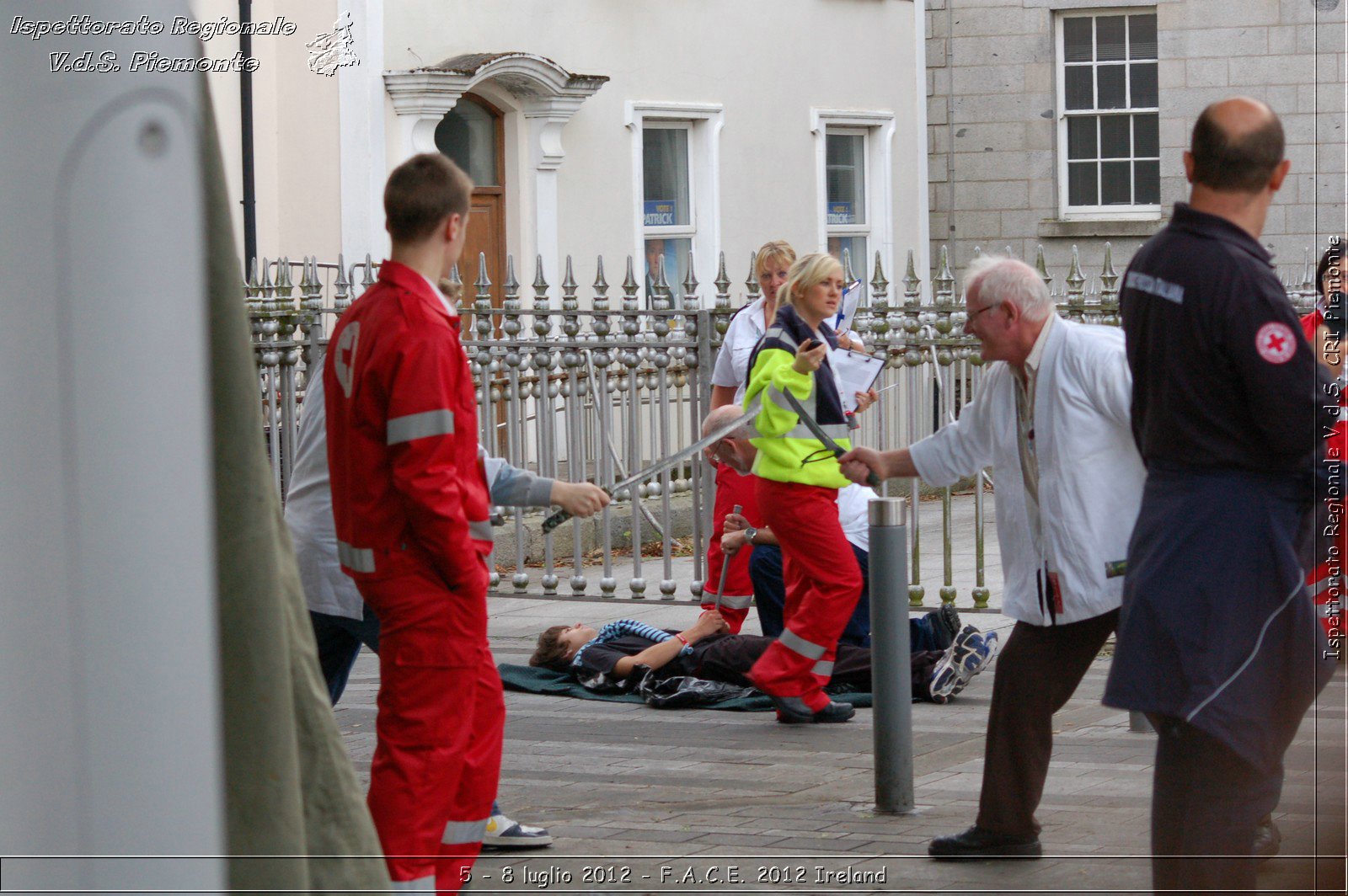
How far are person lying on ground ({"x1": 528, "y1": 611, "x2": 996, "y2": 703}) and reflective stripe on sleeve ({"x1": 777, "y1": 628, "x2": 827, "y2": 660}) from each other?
0.58 meters

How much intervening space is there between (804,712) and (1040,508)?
265 centimetres

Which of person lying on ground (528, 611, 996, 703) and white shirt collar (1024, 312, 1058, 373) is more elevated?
white shirt collar (1024, 312, 1058, 373)

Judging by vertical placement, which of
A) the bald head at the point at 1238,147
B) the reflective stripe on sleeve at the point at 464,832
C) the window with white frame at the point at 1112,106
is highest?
the window with white frame at the point at 1112,106

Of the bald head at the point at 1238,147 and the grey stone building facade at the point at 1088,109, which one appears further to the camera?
the grey stone building facade at the point at 1088,109

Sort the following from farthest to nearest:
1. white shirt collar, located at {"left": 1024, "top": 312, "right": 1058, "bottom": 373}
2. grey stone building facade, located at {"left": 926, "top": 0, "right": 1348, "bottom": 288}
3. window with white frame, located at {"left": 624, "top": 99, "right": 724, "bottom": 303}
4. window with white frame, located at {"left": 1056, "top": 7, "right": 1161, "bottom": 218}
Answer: window with white frame, located at {"left": 1056, "top": 7, "right": 1161, "bottom": 218}
grey stone building facade, located at {"left": 926, "top": 0, "right": 1348, "bottom": 288}
window with white frame, located at {"left": 624, "top": 99, "right": 724, "bottom": 303}
white shirt collar, located at {"left": 1024, "top": 312, "right": 1058, "bottom": 373}

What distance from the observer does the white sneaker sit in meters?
5.32

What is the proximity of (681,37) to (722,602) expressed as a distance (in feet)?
31.4

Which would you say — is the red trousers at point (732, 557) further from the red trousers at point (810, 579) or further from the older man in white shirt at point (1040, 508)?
the older man in white shirt at point (1040, 508)

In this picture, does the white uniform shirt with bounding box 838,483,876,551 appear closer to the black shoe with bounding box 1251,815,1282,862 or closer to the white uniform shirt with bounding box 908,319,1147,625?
the white uniform shirt with bounding box 908,319,1147,625

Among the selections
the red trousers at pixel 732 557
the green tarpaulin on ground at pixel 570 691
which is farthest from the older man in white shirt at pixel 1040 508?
the red trousers at pixel 732 557

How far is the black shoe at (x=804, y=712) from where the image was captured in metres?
7.20

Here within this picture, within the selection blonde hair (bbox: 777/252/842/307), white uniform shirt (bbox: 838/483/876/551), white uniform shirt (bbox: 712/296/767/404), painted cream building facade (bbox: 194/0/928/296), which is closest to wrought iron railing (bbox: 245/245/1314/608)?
white uniform shirt (bbox: 712/296/767/404)

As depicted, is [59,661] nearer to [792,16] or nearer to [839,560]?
[839,560]

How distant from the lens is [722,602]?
8.20m
